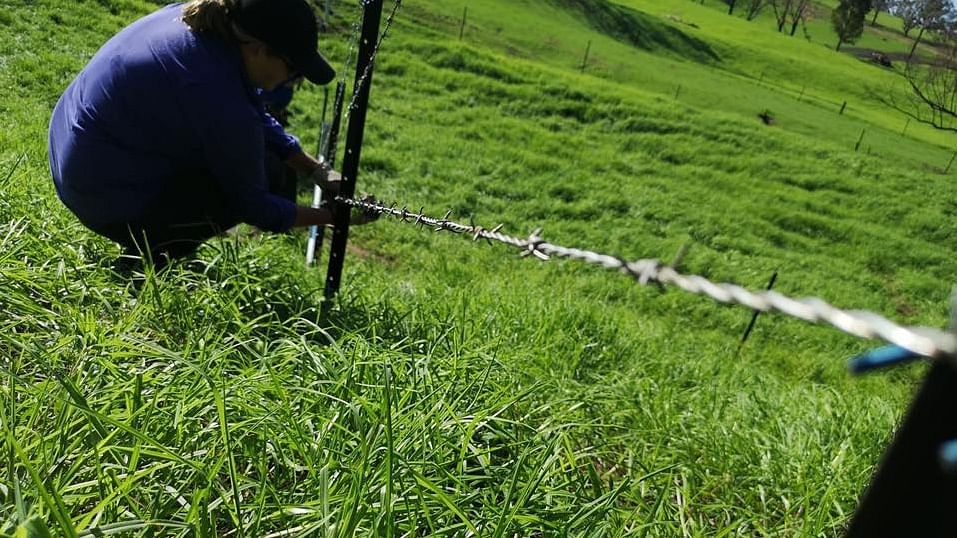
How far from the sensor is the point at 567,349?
3.18 metres

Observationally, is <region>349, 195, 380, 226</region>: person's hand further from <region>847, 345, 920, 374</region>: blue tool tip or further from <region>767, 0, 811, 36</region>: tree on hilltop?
<region>767, 0, 811, 36</region>: tree on hilltop

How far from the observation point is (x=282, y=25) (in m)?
2.64

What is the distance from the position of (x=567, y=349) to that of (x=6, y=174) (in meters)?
2.84

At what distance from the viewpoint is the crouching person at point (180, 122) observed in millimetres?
2639

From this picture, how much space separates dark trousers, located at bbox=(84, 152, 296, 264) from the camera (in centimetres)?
291

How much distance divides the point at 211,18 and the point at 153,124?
0.49 meters

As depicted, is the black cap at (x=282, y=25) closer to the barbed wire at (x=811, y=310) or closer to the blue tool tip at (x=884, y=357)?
the barbed wire at (x=811, y=310)

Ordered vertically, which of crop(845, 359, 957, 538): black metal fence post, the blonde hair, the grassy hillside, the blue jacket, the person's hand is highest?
crop(845, 359, 957, 538): black metal fence post

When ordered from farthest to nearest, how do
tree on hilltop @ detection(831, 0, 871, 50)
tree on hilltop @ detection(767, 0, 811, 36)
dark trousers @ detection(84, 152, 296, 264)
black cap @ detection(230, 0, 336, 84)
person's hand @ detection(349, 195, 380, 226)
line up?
tree on hilltop @ detection(767, 0, 811, 36)
tree on hilltop @ detection(831, 0, 871, 50)
person's hand @ detection(349, 195, 380, 226)
dark trousers @ detection(84, 152, 296, 264)
black cap @ detection(230, 0, 336, 84)

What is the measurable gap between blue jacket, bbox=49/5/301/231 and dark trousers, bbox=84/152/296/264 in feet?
0.14

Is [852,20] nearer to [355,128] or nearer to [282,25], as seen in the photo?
[355,128]

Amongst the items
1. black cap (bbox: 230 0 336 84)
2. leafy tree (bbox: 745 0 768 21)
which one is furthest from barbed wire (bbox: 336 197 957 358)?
leafy tree (bbox: 745 0 768 21)

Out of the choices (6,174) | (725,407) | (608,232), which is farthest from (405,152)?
(725,407)

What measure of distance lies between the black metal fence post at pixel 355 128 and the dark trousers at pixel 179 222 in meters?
0.50
